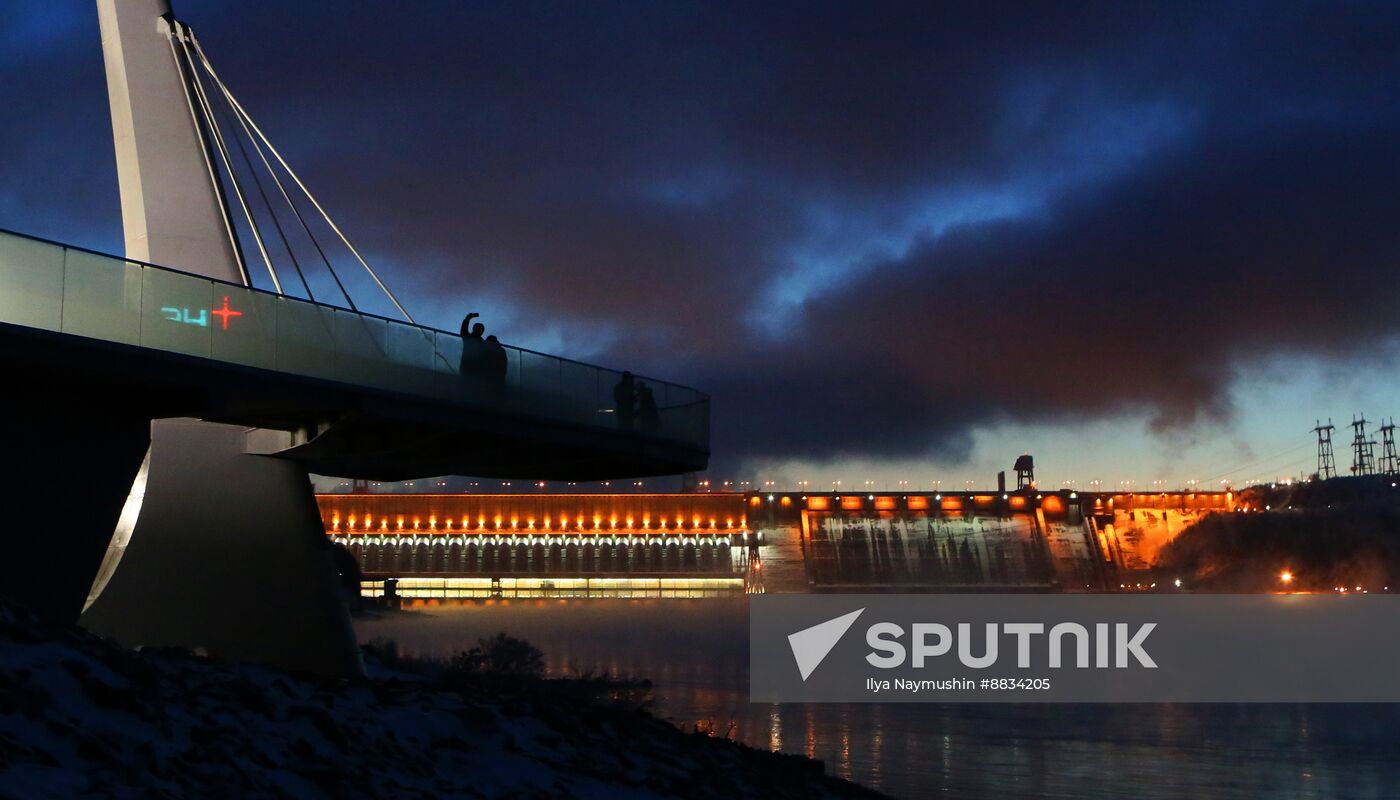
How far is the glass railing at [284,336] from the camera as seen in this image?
17.2 meters

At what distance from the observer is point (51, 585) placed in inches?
688

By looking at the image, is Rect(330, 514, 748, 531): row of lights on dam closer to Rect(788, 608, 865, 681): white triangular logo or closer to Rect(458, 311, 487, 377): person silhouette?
Rect(788, 608, 865, 681): white triangular logo

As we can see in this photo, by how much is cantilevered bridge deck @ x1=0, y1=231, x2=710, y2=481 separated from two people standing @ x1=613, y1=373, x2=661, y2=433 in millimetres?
88

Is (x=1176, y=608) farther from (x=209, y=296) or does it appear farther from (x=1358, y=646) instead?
(x=209, y=296)

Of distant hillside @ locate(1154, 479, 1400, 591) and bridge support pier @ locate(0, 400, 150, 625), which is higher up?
distant hillside @ locate(1154, 479, 1400, 591)

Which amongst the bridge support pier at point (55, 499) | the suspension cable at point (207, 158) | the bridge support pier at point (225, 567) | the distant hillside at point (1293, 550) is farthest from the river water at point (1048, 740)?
the distant hillside at point (1293, 550)

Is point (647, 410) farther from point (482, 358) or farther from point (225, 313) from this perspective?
point (225, 313)

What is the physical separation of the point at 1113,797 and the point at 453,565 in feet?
431

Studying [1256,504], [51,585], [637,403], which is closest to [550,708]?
[51,585]

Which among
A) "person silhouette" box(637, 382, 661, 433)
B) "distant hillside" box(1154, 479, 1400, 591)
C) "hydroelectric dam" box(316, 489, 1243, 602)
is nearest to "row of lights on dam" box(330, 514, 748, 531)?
"hydroelectric dam" box(316, 489, 1243, 602)

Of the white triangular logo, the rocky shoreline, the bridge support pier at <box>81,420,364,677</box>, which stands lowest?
the white triangular logo

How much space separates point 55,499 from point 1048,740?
101 feet

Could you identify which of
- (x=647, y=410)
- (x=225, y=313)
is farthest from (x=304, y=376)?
(x=647, y=410)

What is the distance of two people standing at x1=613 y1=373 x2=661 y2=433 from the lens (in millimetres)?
25766
